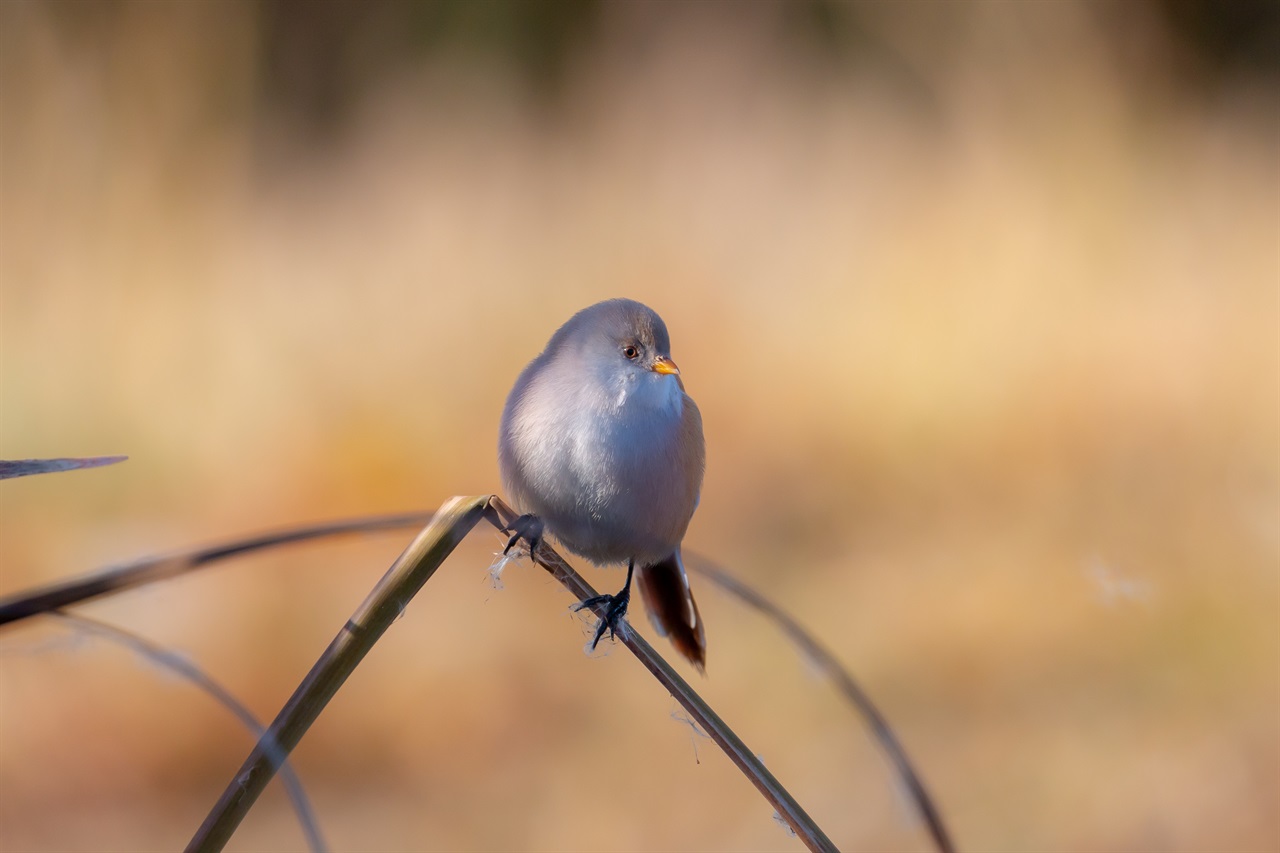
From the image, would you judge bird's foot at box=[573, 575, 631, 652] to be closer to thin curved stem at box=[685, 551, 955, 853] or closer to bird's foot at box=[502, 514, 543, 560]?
bird's foot at box=[502, 514, 543, 560]

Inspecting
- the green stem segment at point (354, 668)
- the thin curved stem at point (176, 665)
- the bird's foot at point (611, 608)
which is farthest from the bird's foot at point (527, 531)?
the thin curved stem at point (176, 665)

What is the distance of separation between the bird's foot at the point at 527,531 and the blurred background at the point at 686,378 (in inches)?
78.9

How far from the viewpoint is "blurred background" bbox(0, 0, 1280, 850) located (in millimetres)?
3469

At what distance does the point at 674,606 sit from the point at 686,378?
2558 millimetres

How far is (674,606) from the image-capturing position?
5.88 ft

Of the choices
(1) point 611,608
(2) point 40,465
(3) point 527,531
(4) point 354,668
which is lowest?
(1) point 611,608

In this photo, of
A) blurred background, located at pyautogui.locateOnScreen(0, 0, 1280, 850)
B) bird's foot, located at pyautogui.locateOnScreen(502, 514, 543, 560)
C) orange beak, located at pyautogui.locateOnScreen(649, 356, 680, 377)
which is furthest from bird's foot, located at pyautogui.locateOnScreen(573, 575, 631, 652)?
blurred background, located at pyautogui.locateOnScreen(0, 0, 1280, 850)

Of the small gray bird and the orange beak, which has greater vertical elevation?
the orange beak

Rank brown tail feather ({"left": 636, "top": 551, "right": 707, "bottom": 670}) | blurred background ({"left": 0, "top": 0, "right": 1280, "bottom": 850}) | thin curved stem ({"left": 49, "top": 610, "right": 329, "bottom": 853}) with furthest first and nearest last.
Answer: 1. blurred background ({"left": 0, "top": 0, "right": 1280, "bottom": 850})
2. brown tail feather ({"left": 636, "top": 551, "right": 707, "bottom": 670})
3. thin curved stem ({"left": 49, "top": 610, "right": 329, "bottom": 853})

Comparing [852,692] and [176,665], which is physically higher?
[176,665]

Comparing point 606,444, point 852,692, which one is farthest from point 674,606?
point 852,692

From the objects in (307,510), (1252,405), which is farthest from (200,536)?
(1252,405)

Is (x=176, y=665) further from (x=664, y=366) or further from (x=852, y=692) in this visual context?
(x=664, y=366)

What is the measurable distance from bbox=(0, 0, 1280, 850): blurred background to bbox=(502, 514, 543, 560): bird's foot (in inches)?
78.9
